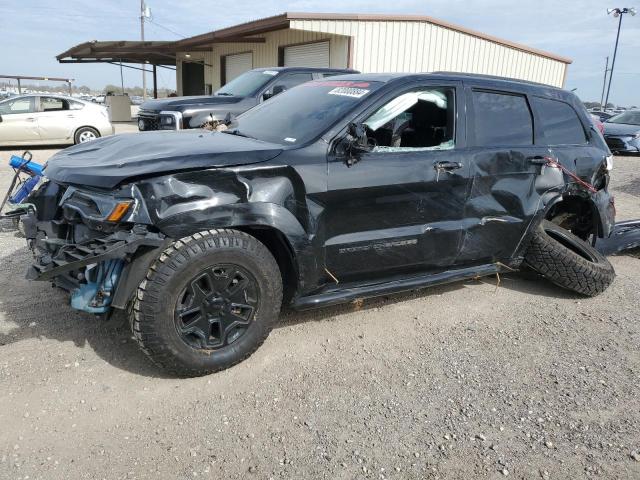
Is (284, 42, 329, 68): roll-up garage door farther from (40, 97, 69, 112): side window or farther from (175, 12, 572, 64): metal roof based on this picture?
(40, 97, 69, 112): side window

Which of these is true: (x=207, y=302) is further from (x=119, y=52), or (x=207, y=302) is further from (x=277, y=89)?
(x=119, y=52)

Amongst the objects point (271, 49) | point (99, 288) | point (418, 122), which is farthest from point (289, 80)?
point (271, 49)

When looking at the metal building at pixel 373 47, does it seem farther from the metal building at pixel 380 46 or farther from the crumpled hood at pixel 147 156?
the crumpled hood at pixel 147 156

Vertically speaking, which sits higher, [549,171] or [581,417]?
[549,171]

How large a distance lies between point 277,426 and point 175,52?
25147mm

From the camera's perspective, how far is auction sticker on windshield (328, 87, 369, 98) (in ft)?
11.9

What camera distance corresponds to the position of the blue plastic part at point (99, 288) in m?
2.88

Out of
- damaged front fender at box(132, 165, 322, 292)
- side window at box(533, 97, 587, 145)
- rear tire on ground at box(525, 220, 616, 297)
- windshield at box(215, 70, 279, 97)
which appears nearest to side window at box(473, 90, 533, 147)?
side window at box(533, 97, 587, 145)

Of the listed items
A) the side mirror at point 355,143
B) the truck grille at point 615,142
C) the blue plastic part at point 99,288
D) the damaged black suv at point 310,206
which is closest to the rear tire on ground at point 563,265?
the damaged black suv at point 310,206

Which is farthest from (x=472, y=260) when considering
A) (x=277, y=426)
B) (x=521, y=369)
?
(x=277, y=426)

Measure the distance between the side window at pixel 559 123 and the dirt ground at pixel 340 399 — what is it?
60.2 inches

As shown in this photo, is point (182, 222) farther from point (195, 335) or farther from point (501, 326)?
point (501, 326)

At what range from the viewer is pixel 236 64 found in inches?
839

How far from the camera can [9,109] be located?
13.1m
